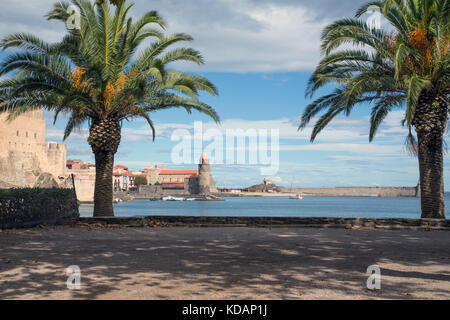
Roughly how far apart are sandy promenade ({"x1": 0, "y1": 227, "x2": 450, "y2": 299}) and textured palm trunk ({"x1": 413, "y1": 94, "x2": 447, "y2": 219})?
288 centimetres

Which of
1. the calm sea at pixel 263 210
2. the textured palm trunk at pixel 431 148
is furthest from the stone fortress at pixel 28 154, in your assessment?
the textured palm trunk at pixel 431 148

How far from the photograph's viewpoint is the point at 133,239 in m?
11.7

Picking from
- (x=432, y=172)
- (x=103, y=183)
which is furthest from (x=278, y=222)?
(x=103, y=183)

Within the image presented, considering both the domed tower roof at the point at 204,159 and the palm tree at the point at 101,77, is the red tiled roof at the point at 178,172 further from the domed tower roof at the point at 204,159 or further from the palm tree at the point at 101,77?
the palm tree at the point at 101,77

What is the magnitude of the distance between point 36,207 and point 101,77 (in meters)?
4.99

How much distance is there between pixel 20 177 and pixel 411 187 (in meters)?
173

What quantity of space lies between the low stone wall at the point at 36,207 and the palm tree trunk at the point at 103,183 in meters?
0.87

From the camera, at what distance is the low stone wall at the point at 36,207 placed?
45.9 ft

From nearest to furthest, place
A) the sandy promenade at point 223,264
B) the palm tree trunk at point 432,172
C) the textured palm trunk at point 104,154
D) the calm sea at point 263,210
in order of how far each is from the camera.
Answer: the sandy promenade at point 223,264
the palm tree trunk at point 432,172
the textured palm trunk at point 104,154
the calm sea at point 263,210

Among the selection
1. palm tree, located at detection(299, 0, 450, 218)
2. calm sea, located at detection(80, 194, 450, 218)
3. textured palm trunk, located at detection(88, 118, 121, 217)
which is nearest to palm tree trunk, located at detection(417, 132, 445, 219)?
palm tree, located at detection(299, 0, 450, 218)

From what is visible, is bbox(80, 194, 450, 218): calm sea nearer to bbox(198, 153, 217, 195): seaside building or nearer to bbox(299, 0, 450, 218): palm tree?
bbox(198, 153, 217, 195): seaside building
